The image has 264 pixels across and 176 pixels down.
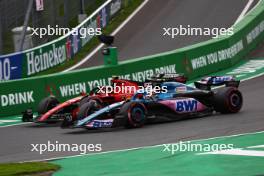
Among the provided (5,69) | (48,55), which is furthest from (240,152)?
(48,55)

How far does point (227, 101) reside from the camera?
16109mm

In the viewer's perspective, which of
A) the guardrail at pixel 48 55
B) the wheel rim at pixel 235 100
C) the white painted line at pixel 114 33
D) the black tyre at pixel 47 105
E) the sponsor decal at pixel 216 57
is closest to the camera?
the wheel rim at pixel 235 100

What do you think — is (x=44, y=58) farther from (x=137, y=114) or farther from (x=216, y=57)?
A: (x=137, y=114)

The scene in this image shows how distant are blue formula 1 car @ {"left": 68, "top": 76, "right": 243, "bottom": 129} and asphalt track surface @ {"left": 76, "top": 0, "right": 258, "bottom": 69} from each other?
43.8ft

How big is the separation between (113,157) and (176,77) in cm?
534

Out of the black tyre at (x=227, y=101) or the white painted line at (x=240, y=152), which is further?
the black tyre at (x=227, y=101)

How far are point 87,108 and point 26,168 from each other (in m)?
4.68

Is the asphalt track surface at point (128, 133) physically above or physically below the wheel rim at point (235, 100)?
below

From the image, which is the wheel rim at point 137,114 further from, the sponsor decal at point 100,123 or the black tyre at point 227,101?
the black tyre at point 227,101

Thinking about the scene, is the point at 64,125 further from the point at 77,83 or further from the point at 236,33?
the point at 236,33

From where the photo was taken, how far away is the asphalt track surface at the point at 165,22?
101 ft

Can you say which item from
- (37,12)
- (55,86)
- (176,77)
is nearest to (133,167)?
(176,77)

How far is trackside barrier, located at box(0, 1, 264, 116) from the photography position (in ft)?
64.2

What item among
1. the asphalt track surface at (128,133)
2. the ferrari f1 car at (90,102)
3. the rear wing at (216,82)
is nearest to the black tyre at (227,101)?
the asphalt track surface at (128,133)
